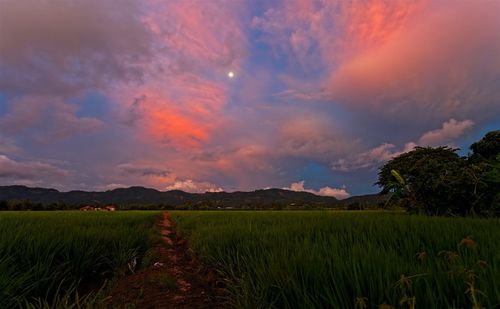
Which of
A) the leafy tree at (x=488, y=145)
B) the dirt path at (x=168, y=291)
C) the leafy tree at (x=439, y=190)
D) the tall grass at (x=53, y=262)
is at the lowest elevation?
the dirt path at (x=168, y=291)

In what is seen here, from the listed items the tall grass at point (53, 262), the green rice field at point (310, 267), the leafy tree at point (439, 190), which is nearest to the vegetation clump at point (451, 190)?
the leafy tree at point (439, 190)

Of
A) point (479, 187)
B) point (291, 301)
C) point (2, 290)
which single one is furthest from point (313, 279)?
point (479, 187)

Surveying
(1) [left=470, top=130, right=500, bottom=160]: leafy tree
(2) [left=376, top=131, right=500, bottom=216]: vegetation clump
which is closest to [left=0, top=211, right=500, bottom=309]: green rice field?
(2) [left=376, top=131, right=500, bottom=216]: vegetation clump

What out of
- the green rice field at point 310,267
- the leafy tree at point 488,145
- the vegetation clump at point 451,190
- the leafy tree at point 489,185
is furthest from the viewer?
the leafy tree at point 488,145

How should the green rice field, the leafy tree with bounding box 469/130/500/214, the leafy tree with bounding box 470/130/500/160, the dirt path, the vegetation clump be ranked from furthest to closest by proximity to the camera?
the leafy tree with bounding box 470/130/500/160, the vegetation clump, the leafy tree with bounding box 469/130/500/214, the dirt path, the green rice field

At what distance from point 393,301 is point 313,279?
626 millimetres

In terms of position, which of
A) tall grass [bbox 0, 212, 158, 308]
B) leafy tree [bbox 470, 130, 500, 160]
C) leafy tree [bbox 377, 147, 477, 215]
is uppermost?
leafy tree [bbox 470, 130, 500, 160]

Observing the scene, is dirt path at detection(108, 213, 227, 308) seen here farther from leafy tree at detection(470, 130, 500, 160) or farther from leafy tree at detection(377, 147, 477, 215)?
leafy tree at detection(470, 130, 500, 160)

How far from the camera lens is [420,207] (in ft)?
38.4

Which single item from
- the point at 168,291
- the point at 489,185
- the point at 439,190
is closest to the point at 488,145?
the point at 489,185

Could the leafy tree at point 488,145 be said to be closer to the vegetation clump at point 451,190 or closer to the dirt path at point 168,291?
the vegetation clump at point 451,190

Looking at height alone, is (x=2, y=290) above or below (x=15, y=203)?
below

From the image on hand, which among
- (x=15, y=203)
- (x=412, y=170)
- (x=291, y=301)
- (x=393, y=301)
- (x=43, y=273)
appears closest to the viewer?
(x=393, y=301)

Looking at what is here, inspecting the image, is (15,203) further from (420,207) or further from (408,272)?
(408,272)
